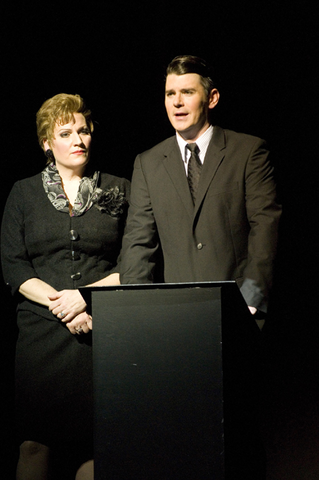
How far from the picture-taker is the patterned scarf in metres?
2.55

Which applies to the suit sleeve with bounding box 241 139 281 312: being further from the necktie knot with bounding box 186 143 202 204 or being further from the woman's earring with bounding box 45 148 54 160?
the woman's earring with bounding box 45 148 54 160

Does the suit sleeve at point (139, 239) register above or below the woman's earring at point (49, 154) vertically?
below

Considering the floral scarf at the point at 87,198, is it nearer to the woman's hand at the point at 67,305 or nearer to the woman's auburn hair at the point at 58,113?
the woman's auburn hair at the point at 58,113

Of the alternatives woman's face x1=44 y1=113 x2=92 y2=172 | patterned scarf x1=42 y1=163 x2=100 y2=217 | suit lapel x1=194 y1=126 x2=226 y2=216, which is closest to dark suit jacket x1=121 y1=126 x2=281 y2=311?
suit lapel x1=194 y1=126 x2=226 y2=216

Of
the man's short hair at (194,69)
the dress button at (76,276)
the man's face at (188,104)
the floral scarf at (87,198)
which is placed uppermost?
the man's short hair at (194,69)

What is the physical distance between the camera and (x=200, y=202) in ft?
7.54

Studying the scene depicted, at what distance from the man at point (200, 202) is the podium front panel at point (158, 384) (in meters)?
0.65

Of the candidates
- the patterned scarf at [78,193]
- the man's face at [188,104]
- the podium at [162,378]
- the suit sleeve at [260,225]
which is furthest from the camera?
the patterned scarf at [78,193]

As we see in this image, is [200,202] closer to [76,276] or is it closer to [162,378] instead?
[76,276]

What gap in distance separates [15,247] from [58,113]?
0.64m

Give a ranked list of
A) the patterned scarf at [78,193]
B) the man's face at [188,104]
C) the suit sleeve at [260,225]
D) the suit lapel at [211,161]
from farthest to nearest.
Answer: the patterned scarf at [78,193] < the man's face at [188,104] < the suit lapel at [211,161] < the suit sleeve at [260,225]

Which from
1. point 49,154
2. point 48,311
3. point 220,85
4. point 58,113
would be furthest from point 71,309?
point 220,85

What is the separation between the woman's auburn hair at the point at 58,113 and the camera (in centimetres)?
262

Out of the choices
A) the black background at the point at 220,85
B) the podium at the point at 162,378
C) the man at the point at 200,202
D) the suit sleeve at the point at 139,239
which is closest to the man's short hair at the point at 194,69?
the man at the point at 200,202
